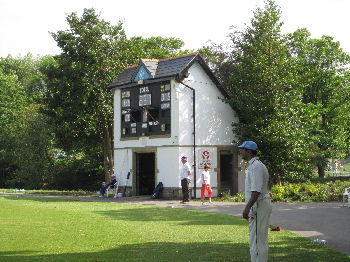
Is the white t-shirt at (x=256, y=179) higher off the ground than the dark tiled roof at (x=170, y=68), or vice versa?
the dark tiled roof at (x=170, y=68)

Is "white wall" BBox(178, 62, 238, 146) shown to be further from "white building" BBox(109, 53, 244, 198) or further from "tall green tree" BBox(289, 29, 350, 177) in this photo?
"tall green tree" BBox(289, 29, 350, 177)

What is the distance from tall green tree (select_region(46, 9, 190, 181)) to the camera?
32.4m

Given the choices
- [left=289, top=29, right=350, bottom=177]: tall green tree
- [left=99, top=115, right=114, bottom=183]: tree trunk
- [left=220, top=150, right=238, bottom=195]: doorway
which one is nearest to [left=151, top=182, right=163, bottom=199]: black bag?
[left=220, top=150, right=238, bottom=195]: doorway

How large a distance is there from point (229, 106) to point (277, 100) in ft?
13.3

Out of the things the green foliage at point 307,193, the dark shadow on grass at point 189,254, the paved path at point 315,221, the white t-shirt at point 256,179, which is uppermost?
the white t-shirt at point 256,179

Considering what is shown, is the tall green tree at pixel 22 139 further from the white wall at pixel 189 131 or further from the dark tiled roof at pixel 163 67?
the white wall at pixel 189 131

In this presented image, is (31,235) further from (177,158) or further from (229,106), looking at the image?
(229,106)

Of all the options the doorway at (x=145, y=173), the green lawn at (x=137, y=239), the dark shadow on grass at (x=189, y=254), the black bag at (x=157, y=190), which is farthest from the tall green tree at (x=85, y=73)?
the dark shadow on grass at (x=189, y=254)

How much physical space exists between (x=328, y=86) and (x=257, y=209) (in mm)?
37923

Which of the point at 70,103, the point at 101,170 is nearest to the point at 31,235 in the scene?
the point at 70,103

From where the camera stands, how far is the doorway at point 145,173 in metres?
29.3

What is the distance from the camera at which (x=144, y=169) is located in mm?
29797

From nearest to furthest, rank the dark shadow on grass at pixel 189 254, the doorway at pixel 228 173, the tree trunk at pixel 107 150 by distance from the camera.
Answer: the dark shadow on grass at pixel 189 254 → the doorway at pixel 228 173 → the tree trunk at pixel 107 150

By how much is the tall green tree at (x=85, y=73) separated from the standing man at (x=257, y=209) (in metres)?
25.2
